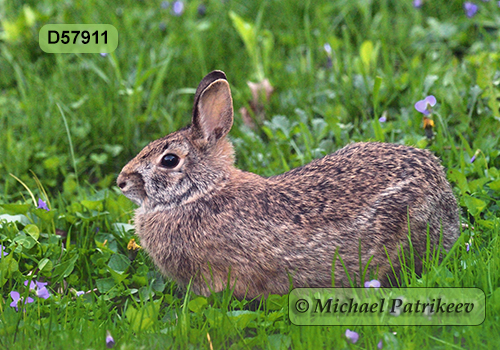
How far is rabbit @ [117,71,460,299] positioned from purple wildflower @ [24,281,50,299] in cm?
75

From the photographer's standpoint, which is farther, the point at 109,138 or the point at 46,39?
the point at 46,39

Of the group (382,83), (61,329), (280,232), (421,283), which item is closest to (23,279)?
(61,329)

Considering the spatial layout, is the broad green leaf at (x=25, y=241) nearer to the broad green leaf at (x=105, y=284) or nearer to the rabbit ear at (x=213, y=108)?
the broad green leaf at (x=105, y=284)

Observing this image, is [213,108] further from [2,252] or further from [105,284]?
[2,252]

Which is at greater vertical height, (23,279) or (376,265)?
(23,279)

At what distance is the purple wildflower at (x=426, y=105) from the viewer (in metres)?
5.38

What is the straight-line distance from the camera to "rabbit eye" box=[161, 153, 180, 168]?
176 inches

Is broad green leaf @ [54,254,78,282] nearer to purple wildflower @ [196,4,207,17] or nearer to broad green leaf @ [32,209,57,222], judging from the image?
broad green leaf @ [32,209,57,222]

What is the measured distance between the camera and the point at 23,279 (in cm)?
436

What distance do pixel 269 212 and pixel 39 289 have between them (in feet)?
5.46

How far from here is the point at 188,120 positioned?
6.85 metres

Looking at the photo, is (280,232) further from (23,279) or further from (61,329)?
(23,279)

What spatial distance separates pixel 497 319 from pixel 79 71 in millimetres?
5270

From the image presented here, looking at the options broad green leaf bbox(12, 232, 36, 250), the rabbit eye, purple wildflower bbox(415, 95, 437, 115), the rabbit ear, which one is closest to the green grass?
broad green leaf bbox(12, 232, 36, 250)
